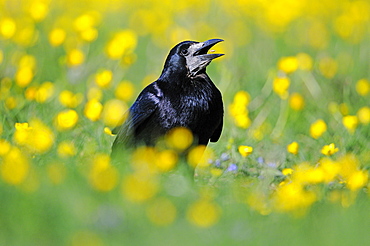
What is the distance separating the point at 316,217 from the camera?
2.88 m

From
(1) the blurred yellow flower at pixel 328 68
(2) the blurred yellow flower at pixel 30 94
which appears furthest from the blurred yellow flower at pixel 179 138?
(1) the blurred yellow flower at pixel 328 68

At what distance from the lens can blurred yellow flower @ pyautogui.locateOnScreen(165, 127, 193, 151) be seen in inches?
147

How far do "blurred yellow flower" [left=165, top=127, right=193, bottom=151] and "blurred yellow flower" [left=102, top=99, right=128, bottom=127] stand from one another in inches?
17.6

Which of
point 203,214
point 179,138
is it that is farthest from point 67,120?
point 203,214

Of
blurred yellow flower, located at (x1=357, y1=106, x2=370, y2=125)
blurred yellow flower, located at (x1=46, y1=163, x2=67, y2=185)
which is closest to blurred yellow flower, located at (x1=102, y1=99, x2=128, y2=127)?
blurred yellow flower, located at (x1=46, y1=163, x2=67, y2=185)

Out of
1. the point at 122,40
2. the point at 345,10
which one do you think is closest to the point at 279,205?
the point at 122,40

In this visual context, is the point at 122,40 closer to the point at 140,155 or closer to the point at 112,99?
the point at 112,99

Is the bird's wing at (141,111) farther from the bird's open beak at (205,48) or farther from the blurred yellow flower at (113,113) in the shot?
the bird's open beak at (205,48)

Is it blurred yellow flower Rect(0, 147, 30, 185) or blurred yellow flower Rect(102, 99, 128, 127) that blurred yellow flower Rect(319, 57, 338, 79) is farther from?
blurred yellow flower Rect(0, 147, 30, 185)

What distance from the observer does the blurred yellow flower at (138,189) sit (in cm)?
282

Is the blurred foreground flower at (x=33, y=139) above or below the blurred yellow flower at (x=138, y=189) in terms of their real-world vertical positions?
above

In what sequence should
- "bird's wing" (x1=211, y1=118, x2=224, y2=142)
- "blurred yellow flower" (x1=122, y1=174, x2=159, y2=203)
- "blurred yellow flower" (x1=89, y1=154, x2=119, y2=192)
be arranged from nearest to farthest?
"blurred yellow flower" (x1=122, y1=174, x2=159, y2=203), "blurred yellow flower" (x1=89, y1=154, x2=119, y2=192), "bird's wing" (x1=211, y1=118, x2=224, y2=142)

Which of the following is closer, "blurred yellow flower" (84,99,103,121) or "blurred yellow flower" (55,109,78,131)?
"blurred yellow flower" (55,109,78,131)

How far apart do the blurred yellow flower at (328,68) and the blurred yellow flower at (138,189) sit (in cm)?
286
